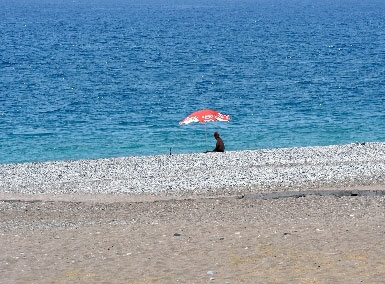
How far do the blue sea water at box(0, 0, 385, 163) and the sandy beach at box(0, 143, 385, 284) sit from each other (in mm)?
7999

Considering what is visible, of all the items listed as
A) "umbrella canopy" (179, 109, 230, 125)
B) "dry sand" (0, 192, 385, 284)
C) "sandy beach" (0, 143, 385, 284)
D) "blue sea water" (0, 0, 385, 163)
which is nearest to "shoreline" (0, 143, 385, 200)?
"sandy beach" (0, 143, 385, 284)

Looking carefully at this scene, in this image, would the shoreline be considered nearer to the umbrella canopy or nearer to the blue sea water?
the umbrella canopy

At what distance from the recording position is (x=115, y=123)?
44469mm

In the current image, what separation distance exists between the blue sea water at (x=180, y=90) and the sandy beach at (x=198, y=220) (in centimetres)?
800

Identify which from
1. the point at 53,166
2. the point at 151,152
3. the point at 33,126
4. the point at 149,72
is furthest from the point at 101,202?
the point at 149,72

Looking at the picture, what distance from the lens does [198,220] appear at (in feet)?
67.1

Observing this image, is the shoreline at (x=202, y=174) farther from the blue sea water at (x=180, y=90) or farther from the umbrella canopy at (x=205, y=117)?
the blue sea water at (x=180, y=90)

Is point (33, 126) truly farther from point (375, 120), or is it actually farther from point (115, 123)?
point (375, 120)

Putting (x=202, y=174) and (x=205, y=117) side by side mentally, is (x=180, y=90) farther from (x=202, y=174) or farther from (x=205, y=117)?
(x=202, y=174)

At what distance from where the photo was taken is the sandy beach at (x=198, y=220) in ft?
52.7

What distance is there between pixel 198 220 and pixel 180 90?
37815mm

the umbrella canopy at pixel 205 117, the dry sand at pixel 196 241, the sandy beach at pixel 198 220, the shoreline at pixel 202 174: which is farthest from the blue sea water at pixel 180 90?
the dry sand at pixel 196 241

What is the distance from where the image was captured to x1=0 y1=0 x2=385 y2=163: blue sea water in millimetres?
39719

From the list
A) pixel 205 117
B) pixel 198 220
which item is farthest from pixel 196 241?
pixel 205 117
